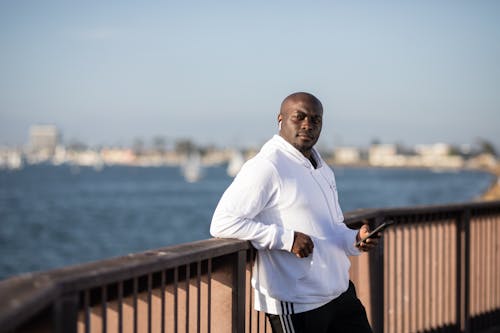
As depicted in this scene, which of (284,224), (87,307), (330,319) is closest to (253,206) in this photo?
(284,224)

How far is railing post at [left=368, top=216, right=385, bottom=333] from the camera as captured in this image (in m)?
5.55

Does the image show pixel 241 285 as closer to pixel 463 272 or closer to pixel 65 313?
pixel 65 313

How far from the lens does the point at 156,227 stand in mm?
58281

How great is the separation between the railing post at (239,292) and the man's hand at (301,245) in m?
0.39

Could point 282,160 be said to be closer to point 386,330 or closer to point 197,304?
point 197,304

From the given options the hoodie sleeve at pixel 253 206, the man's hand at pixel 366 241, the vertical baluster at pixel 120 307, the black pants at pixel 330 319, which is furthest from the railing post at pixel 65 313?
the man's hand at pixel 366 241

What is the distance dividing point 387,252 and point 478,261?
5.33 feet

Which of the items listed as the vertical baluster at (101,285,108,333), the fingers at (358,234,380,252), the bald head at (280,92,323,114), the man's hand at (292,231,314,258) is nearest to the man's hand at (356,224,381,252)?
the fingers at (358,234,380,252)

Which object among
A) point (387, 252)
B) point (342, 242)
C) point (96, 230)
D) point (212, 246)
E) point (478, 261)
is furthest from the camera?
point (96, 230)

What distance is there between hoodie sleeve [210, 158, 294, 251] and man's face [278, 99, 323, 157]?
0.24 metres

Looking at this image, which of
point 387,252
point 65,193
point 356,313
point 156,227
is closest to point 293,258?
point 356,313

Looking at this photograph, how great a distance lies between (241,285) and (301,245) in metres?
0.54

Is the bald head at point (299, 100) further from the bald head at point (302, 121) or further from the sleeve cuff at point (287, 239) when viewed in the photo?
the sleeve cuff at point (287, 239)

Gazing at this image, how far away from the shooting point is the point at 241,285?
391cm
